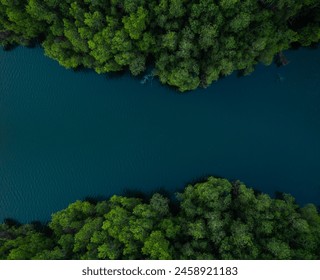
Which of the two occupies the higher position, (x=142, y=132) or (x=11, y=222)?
(x=142, y=132)

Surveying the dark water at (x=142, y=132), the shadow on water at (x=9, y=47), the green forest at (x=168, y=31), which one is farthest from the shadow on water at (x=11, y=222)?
the shadow on water at (x=9, y=47)

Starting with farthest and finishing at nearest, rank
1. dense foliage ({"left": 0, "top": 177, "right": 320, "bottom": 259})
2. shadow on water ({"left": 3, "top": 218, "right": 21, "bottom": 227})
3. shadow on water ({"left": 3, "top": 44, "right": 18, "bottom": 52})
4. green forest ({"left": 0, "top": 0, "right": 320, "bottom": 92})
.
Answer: shadow on water ({"left": 3, "top": 44, "right": 18, "bottom": 52}) < shadow on water ({"left": 3, "top": 218, "right": 21, "bottom": 227}) < green forest ({"left": 0, "top": 0, "right": 320, "bottom": 92}) < dense foliage ({"left": 0, "top": 177, "right": 320, "bottom": 259})

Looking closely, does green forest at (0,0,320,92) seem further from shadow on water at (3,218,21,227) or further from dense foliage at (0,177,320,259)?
shadow on water at (3,218,21,227)

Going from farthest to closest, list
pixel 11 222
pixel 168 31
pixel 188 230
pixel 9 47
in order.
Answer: pixel 9 47
pixel 11 222
pixel 168 31
pixel 188 230

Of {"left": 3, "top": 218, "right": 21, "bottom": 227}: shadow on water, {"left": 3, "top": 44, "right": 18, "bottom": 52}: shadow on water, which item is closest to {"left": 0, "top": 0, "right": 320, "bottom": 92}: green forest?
{"left": 3, "top": 44, "right": 18, "bottom": 52}: shadow on water

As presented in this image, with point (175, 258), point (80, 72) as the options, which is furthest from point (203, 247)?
point (80, 72)

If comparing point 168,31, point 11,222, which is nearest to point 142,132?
point 168,31

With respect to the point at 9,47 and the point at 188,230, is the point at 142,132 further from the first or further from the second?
the point at 9,47
